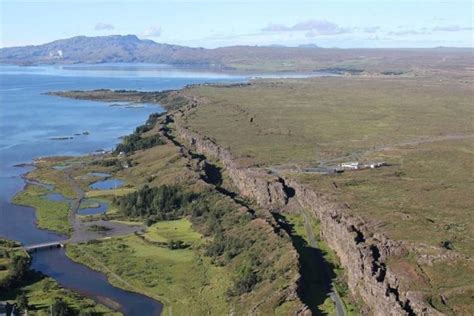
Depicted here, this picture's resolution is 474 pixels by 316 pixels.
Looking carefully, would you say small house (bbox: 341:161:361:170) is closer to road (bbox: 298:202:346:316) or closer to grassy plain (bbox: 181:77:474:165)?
grassy plain (bbox: 181:77:474:165)

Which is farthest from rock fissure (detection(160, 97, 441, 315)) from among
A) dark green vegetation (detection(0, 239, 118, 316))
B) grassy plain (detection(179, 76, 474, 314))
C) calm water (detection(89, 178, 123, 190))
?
dark green vegetation (detection(0, 239, 118, 316))

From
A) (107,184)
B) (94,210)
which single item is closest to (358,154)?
(107,184)

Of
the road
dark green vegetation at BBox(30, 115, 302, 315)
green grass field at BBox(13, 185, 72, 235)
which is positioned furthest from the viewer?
green grass field at BBox(13, 185, 72, 235)

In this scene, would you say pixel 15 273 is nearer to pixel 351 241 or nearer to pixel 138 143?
pixel 351 241

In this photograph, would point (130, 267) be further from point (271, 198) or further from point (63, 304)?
point (271, 198)

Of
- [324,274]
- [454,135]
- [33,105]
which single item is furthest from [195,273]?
[33,105]

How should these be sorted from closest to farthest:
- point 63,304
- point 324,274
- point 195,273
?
point 63,304
point 324,274
point 195,273
